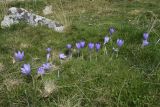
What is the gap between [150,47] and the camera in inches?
216

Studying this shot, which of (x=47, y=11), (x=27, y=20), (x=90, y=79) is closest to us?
(x=90, y=79)

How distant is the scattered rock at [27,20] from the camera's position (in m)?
8.37

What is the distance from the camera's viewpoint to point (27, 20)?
8797 mm

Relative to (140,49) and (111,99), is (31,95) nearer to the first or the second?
(111,99)

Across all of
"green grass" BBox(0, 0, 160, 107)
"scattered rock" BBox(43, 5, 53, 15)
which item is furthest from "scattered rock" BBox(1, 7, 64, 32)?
"scattered rock" BBox(43, 5, 53, 15)

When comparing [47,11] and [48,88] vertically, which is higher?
[48,88]

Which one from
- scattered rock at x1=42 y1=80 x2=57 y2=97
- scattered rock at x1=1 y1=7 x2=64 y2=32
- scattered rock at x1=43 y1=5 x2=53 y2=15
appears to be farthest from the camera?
scattered rock at x1=43 y1=5 x2=53 y2=15

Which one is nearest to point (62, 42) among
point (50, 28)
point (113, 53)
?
point (50, 28)

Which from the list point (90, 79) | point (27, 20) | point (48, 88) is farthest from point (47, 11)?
point (48, 88)

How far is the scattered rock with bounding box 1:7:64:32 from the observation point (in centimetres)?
837

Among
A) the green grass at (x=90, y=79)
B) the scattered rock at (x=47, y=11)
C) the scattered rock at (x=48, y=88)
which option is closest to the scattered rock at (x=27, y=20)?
the green grass at (x=90, y=79)

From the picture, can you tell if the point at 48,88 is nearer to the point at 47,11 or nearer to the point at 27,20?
the point at 27,20

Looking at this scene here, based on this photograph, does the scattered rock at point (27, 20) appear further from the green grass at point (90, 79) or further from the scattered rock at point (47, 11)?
the scattered rock at point (47, 11)

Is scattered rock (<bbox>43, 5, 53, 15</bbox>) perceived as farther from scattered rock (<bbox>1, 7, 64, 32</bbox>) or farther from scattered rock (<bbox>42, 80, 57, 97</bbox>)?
scattered rock (<bbox>42, 80, 57, 97</bbox>)
